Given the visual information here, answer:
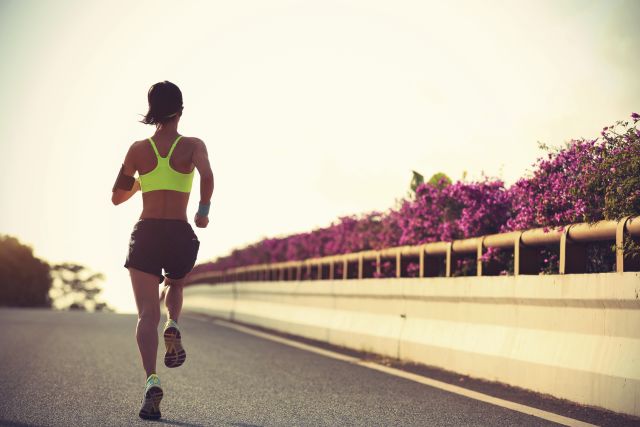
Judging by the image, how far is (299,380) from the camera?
9391 mm

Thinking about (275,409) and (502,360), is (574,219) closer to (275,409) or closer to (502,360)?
(502,360)

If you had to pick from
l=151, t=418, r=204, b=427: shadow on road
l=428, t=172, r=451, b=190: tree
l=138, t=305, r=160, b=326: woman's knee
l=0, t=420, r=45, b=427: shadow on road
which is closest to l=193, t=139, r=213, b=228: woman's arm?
l=138, t=305, r=160, b=326: woman's knee

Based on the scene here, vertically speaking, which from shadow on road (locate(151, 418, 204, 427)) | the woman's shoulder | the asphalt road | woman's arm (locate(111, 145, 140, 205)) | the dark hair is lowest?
shadow on road (locate(151, 418, 204, 427))

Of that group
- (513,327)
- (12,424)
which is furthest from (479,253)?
(12,424)

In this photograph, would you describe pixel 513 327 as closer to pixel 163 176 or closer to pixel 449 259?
pixel 449 259

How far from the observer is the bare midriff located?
22.5 feet

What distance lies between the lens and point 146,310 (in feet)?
22.4

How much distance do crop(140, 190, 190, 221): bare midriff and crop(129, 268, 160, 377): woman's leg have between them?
41 centimetres

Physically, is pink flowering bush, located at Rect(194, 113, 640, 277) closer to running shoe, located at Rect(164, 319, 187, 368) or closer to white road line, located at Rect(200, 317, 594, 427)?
white road line, located at Rect(200, 317, 594, 427)

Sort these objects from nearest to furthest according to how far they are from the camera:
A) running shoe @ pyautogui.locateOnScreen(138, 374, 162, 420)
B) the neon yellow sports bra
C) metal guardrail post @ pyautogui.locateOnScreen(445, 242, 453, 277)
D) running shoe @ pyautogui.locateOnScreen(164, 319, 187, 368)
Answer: running shoe @ pyautogui.locateOnScreen(138, 374, 162, 420) < running shoe @ pyautogui.locateOnScreen(164, 319, 187, 368) < the neon yellow sports bra < metal guardrail post @ pyautogui.locateOnScreen(445, 242, 453, 277)

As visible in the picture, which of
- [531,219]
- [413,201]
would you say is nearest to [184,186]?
[531,219]

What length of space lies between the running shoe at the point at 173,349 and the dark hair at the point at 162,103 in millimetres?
1426

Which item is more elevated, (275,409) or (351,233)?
(351,233)

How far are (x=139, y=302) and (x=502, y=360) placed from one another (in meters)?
3.44
